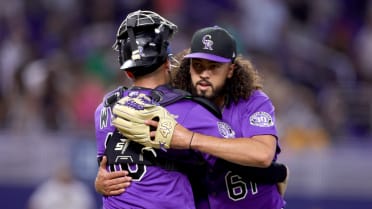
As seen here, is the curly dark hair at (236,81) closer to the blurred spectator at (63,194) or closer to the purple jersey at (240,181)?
A: the purple jersey at (240,181)

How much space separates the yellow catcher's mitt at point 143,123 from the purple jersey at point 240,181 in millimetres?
656

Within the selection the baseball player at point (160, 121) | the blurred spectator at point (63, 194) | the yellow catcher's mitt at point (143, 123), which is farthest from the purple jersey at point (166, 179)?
the blurred spectator at point (63, 194)

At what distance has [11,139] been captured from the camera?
12.6 meters

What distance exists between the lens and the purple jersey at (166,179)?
5.58 meters

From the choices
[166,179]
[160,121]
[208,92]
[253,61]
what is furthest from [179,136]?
[253,61]

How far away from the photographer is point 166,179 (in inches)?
220

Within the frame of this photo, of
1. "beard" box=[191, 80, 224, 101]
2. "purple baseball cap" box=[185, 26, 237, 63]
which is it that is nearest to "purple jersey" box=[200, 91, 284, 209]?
"beard" box=[191, 80, 224, 101]

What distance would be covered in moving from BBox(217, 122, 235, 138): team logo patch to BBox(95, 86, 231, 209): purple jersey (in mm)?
10

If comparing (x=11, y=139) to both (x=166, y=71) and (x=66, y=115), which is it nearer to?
(x=66, y=115)

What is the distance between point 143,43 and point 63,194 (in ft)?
22.4

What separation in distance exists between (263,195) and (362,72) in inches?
328

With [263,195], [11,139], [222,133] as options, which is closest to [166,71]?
[222,133]

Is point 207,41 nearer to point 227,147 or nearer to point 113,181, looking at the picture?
point 227,147

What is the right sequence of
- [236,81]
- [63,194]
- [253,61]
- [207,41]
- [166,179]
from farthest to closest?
1. [253,61]
2. [63,194]
3. [236,81]
4. [207,41]
5. [166,179]
